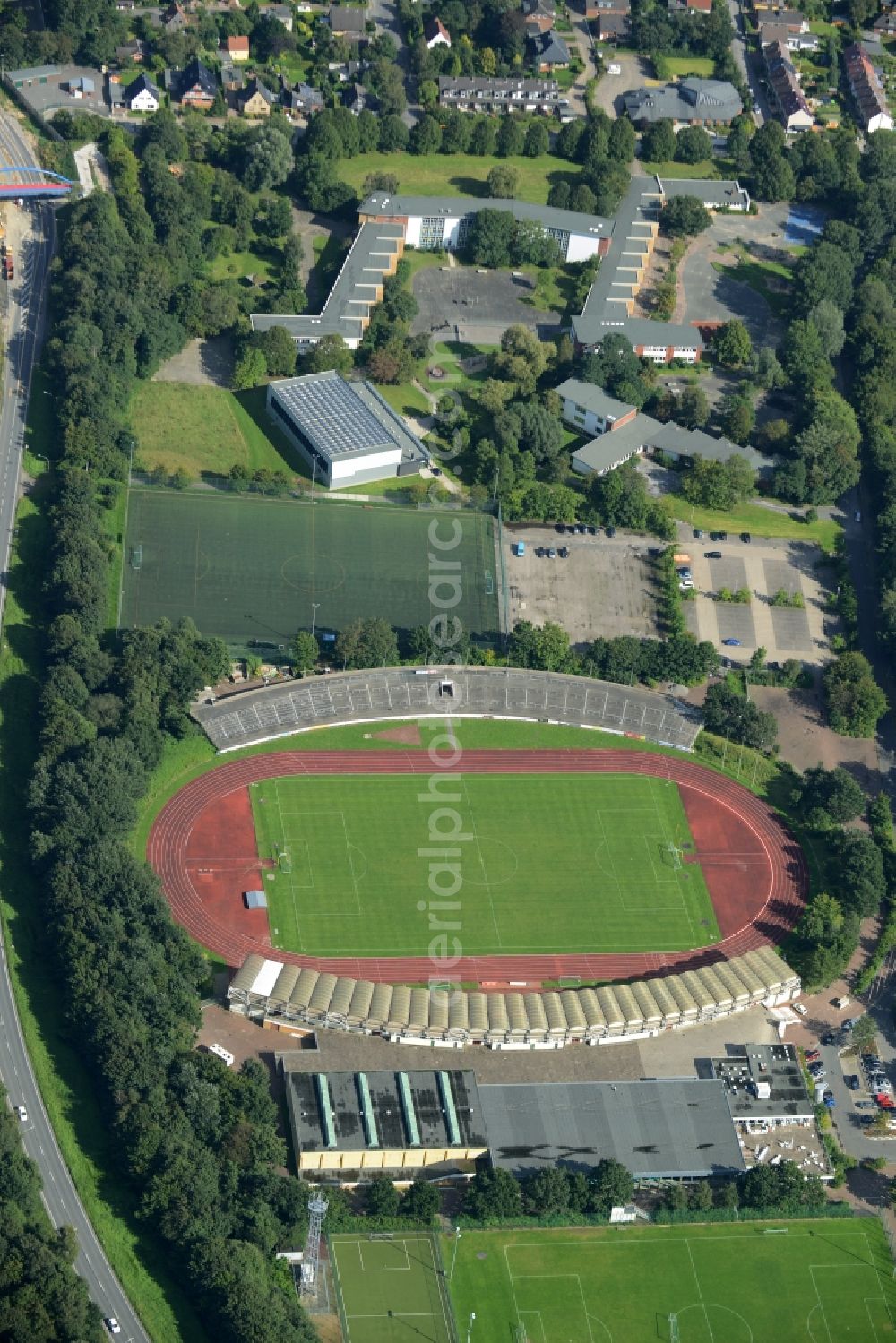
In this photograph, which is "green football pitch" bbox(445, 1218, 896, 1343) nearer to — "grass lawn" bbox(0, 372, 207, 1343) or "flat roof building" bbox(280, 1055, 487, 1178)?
"flat roof building" bbox(280, 1055, 487, 1178)

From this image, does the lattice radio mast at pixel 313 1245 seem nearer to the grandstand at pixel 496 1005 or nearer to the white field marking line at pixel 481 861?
the grandstand at pixel 496 1005

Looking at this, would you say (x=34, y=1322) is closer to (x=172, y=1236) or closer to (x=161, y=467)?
(x=172, y=1236)

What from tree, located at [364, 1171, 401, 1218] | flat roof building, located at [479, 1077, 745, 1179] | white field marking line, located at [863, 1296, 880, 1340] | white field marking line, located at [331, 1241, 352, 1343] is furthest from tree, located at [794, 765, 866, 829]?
white field marking line, located at [331, 1241, 352, 1343]

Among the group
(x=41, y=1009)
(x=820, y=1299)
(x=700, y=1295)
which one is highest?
(x=41, y=1009)

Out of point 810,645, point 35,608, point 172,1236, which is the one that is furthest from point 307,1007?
Answer: point 810,645

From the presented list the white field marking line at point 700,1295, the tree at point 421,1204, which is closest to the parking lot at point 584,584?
the tree at point 421,1204

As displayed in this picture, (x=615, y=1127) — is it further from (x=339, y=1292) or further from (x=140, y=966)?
(x=140, y=966)

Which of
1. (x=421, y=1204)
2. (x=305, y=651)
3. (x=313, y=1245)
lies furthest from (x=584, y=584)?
(x=313, y=1245)

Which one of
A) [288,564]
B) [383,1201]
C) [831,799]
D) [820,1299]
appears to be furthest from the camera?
[288,564]
